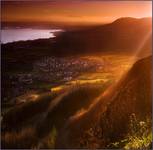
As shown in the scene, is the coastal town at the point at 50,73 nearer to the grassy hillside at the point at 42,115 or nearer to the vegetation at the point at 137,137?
the grassy hillside at the point at 42,115

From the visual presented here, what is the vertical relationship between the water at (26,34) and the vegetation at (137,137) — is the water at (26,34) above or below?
above

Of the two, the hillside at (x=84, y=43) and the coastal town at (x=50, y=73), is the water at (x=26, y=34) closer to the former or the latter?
the hillside at (x=84, y=43)

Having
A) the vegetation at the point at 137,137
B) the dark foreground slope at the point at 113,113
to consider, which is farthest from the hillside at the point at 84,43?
the vegetation at the point at 137,137

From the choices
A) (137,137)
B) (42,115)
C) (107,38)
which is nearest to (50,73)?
(42,115)

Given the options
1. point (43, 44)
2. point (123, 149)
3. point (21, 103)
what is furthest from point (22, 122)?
point (123, 149)

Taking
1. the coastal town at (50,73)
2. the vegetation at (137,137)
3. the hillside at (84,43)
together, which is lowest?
the vegetation at (137,137)

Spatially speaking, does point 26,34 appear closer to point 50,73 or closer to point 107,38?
point 50,73
